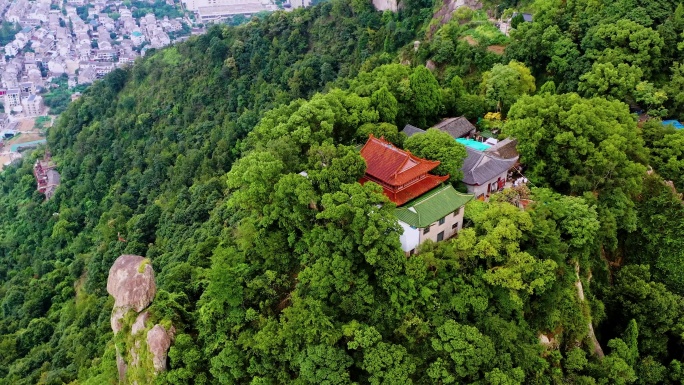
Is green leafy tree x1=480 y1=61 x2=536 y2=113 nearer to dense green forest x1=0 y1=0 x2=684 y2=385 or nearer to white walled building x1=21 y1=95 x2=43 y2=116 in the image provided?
dense green forest x1=0 y1=0 x2=684 y2=385

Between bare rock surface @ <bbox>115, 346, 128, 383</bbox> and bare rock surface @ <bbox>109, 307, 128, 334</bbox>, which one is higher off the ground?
bare rock surface @ <bbox>109, 307, 128, 334</bbox>

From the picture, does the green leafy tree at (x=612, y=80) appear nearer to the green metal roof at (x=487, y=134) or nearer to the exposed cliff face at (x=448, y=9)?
the green metal roof at (x=487, y=134)

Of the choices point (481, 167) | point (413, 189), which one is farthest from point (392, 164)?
point (481, 167)

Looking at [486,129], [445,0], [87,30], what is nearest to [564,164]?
[486,129]

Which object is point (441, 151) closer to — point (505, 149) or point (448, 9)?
point (505, 149)

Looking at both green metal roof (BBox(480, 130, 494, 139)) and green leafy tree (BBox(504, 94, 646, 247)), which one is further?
green metal roof (BBox(480, 130, 494, 139))

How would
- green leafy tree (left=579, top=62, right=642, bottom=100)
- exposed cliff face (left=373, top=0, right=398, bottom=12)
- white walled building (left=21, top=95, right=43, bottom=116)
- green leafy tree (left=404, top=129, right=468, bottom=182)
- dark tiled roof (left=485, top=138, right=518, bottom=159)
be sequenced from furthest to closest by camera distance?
white walled building (left=21, top=95, right=43, bottom=116), exposed cliff face (left=373, top=0, right=398, bottom=12), green leafy tree (left=579, top=62, right=642, bottom=100), dark tiled roof (left=485, top=138, right=518, bottom=159), green leafy tree (left=404, top=129, right=468, bottom=182)

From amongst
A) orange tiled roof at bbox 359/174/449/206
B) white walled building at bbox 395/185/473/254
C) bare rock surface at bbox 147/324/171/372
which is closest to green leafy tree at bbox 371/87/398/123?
orange tiled roof at bbox 359/174/449/206
